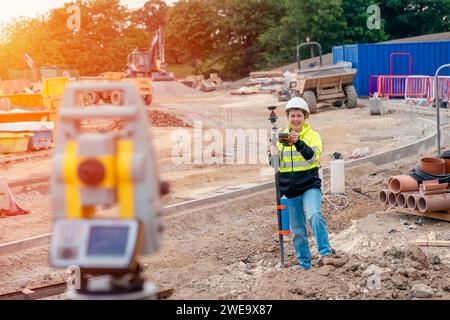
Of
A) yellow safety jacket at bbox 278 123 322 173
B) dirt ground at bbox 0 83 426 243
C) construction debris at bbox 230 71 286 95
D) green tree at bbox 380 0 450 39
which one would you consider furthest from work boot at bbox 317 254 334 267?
green tree at bbox 380 0 450 39

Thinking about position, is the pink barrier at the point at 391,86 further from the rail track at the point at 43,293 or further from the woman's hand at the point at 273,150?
the rail track at the point at 43,293

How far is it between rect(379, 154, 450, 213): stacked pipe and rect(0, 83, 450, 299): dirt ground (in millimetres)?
248

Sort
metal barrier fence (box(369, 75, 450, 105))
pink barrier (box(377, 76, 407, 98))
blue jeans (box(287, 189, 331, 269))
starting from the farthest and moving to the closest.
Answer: pink barrier (box(377, 76, 407, 98)), metal barrier fence (box(369, 75, 450, 105)), blue jeans (box(287, 189, 331, 269))

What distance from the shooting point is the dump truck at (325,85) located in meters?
23.5

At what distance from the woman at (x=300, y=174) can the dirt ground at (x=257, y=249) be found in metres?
0.37

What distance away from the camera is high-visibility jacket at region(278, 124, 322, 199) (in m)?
6.20

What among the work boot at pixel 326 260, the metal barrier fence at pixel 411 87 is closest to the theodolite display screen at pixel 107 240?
the work boot at pixel 326 260

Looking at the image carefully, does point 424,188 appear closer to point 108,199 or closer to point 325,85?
point 108,199

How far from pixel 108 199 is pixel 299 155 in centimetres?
416

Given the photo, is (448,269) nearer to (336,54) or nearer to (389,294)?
(389,294)

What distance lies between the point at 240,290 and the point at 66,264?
4.44m

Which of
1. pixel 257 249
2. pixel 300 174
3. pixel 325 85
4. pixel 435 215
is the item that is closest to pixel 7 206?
pixel 257 249

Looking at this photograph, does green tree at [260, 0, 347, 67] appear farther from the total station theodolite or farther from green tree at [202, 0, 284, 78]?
the total station theodolite
